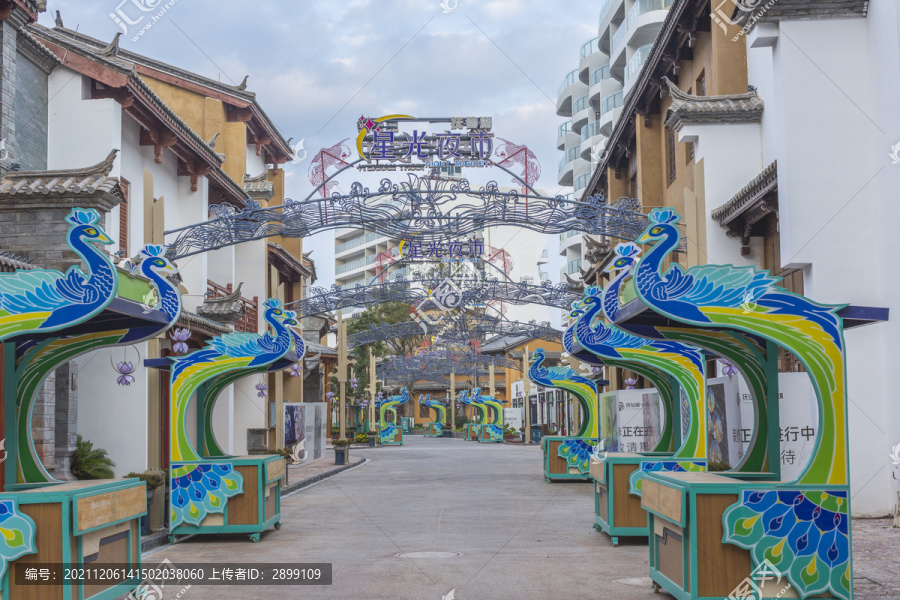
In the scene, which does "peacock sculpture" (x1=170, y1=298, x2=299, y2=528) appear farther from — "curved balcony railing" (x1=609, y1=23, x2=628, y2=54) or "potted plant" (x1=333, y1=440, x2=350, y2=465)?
"curved balcony railing" (x1=609, y1=23, x2=628, y2=54)

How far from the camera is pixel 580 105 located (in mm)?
66438

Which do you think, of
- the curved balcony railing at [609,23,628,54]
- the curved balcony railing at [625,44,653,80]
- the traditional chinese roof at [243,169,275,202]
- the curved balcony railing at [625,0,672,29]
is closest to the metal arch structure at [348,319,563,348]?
the traditional chinese roof at [243,169,275,202]

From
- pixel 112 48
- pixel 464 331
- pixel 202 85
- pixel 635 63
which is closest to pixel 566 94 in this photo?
pixel 635 63

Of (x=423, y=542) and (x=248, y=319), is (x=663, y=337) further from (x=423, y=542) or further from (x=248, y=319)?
(x=248, y=319)

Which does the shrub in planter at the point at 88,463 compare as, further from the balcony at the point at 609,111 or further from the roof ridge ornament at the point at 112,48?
the balcony at the point at 609,111

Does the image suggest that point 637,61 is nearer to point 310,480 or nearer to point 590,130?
point 590,130

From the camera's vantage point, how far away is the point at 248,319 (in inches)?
1008

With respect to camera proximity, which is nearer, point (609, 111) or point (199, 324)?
point (199, 324)

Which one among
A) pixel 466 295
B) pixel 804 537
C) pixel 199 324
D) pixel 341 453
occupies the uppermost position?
pixel 466 295

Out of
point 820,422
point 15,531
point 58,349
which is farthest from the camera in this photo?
point 58,349

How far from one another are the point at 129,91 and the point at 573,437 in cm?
1288

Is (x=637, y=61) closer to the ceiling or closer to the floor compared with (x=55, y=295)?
closer to the ceiling

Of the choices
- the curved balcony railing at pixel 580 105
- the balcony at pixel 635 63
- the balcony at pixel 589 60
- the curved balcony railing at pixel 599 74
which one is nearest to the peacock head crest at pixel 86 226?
Result: the balcony at pixel 635 63

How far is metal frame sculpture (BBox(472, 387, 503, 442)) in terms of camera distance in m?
52.3
